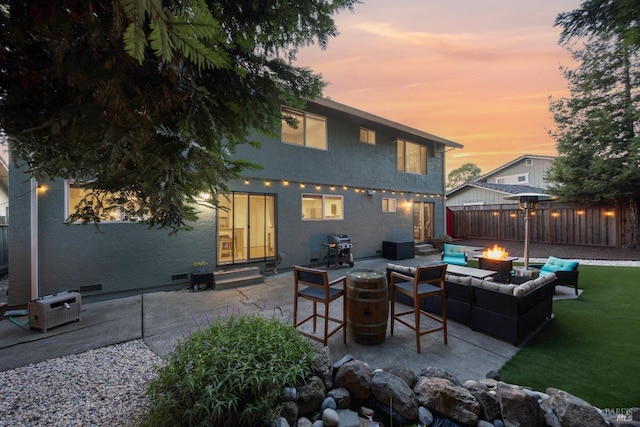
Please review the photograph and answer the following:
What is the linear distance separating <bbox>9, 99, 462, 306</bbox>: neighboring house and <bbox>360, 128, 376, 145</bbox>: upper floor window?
0.16 ft

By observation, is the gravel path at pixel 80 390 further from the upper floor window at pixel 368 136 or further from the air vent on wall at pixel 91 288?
the upper floor window at pixel 368 136

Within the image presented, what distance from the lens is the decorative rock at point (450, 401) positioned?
6.72 ft

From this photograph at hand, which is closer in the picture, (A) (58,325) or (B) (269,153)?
(A) (58,325)

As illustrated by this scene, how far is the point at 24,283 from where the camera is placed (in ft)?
15.7

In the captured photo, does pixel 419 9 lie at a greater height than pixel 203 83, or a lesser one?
greater

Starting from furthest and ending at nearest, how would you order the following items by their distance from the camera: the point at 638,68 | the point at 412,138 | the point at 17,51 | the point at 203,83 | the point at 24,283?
the point at 412,138 < the point at 638,68 < the point at 24,283 < the point at 203,83 < the point at 17,51

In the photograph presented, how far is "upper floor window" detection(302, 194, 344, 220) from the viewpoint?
27.6 ft

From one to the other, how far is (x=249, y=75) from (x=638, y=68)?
1632cm

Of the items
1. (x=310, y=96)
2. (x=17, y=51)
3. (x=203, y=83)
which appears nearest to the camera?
(x=17, y=51)

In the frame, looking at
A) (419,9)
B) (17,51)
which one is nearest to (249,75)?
(17,51)

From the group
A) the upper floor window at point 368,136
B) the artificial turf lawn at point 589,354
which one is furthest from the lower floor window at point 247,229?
the artificial turf lawn at point 589,354

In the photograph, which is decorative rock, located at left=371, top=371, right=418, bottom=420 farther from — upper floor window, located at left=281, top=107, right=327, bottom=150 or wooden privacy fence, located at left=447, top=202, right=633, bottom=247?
wooden privacy fence, located at left=447, top=202, right=633, bottom=247

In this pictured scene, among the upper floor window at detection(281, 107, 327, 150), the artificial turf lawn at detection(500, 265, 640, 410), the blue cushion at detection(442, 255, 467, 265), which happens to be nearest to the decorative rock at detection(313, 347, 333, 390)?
the artificial turf lawn at detection(500, 265, 640, 410)

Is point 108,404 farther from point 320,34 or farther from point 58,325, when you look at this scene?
point 320,34
